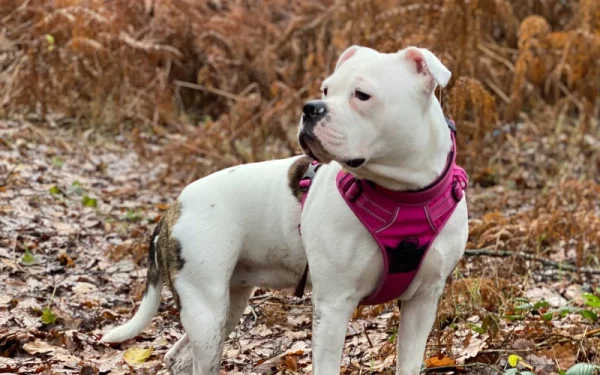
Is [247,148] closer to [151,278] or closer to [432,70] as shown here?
[151,278]

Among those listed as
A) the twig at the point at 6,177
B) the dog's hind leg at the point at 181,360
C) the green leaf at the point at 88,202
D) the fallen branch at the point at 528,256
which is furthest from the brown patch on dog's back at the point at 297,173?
the twig at the point at 6,177

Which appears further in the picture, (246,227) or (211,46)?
(211,46)

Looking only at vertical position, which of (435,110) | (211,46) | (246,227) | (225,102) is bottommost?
(225,102)

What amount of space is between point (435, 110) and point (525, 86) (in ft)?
23.9

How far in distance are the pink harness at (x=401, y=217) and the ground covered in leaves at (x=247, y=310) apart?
3.11ft

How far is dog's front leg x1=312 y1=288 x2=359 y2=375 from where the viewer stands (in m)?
3.34

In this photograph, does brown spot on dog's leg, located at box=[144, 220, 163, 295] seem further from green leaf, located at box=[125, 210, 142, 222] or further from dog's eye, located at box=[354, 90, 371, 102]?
green leaf, located at box=[125, 210, 142, 222]

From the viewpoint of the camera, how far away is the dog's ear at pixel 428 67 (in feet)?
10.2

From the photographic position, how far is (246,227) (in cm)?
379

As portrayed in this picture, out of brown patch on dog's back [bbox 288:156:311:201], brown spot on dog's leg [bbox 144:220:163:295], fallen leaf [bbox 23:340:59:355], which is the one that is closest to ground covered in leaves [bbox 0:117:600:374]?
fallen leaf [bbox 23:340:59:355]

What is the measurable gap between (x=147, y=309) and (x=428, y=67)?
6.32 feet

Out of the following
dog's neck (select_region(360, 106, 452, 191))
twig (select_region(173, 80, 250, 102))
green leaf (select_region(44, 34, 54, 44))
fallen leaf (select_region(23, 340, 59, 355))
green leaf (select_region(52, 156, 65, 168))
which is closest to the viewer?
dog's neck (select_region(360, 106, 452, 191))

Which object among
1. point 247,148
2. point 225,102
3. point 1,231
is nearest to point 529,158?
point 247,148

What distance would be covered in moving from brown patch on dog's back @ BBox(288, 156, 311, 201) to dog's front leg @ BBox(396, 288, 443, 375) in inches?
27.9
